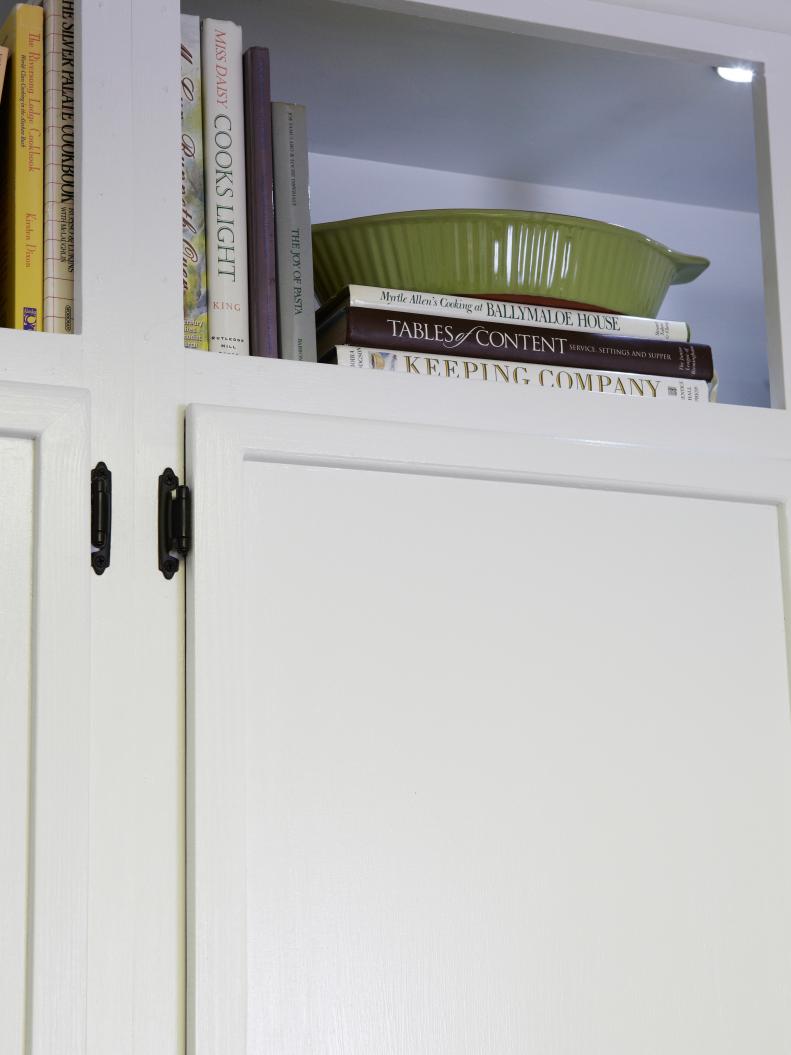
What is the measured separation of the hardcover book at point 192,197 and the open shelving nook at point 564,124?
0.18 metres

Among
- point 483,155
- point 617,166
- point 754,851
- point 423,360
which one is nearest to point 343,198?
point 483,155

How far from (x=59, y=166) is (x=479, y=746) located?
560 mm

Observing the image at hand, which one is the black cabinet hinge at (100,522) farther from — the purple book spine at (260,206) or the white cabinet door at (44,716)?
the purple book spine at (260,206)

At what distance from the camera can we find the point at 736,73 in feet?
4.51

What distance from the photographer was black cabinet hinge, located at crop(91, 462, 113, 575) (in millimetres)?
1021

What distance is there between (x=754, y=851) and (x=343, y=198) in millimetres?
825

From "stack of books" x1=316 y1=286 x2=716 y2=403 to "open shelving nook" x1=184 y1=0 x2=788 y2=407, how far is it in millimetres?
107

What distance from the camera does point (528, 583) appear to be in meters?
1.15

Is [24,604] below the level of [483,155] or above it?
below

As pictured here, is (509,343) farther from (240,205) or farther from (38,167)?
(38,167)

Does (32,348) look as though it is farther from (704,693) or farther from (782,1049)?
(782,1049)

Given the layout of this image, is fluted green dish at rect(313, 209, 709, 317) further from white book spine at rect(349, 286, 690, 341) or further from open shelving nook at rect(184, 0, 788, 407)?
open shelving nook at rect(184, 0, 788, 407)

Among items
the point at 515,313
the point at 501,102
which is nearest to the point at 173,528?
the point at 515,313

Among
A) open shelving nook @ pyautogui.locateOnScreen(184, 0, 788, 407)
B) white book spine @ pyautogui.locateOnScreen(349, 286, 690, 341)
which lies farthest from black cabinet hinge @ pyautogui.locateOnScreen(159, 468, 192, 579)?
open shelving nook @ pyautogui.locateOnScreen(184, 0, 788, 407)
